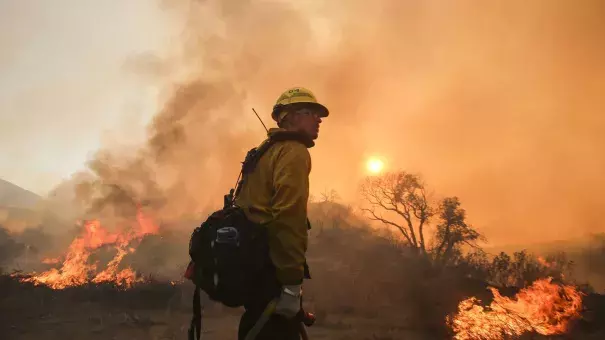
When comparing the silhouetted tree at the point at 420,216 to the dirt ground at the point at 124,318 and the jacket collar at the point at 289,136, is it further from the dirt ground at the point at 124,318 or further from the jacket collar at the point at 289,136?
the jacket collar at the point at 289,136

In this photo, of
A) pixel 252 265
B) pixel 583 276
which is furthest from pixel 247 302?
pixel 583 276

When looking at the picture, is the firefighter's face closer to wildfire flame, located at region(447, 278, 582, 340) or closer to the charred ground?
the charred ground

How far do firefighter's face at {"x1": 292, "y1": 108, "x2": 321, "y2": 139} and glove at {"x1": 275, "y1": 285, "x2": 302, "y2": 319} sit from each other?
3.60 ft

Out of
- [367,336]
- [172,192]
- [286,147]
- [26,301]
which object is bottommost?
[367,336]

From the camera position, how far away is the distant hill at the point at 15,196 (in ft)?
397

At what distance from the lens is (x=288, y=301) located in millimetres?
2051

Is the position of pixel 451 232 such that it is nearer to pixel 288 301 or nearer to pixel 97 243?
pixel 288 301

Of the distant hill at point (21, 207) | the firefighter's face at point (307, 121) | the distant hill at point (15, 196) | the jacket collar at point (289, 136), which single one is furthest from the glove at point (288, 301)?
the distant hill at point (15, 196)

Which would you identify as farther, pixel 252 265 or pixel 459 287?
pixel 459 287

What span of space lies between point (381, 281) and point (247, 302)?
13.0m

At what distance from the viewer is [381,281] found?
1411 centimetres

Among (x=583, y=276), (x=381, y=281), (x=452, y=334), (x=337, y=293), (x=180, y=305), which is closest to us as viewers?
(x=452, y=334)

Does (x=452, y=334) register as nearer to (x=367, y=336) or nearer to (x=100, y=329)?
(x=367, y=336)

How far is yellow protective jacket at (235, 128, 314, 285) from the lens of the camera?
2057 millimetres
